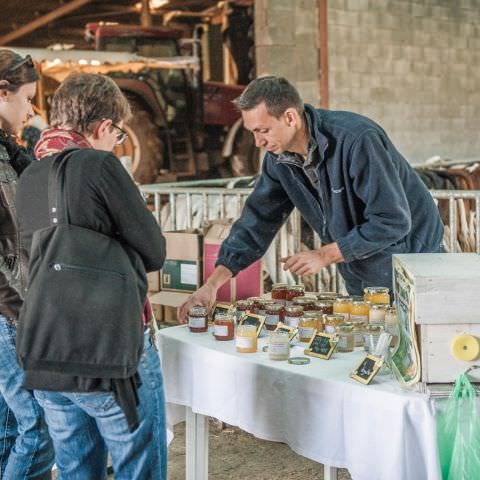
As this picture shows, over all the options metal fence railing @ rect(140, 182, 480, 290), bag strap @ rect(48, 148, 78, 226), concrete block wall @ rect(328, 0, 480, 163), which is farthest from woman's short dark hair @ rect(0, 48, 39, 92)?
concrete block wall @ rect(328, 0, 480, 163)

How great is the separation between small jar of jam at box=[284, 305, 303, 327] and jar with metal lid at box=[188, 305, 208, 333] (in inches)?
11.4

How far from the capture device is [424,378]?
6.91 feet

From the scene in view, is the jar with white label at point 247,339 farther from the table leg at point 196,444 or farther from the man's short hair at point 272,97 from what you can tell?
the man's short hair at point 272,97

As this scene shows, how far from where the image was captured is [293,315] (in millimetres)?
2748

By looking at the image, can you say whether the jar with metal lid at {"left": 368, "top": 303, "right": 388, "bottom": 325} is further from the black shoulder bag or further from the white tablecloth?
the black shoulder bag

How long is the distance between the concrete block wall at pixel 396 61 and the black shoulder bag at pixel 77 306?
669 centimetres

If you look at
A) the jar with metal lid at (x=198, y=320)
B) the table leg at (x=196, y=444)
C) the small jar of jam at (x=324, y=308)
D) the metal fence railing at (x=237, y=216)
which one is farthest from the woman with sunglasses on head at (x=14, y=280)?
the metal fence railing at (x=237, y=216)

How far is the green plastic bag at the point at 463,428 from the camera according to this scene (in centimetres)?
205

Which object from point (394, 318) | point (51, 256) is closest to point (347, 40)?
point (394, 318)

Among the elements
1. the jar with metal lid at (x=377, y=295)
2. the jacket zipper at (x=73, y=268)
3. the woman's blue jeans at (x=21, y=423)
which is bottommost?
the woman's blue jeans at (x=21, y=423)

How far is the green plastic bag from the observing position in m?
2.05

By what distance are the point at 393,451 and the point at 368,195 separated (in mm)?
998

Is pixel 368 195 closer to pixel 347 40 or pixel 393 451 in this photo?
pixel 393 451

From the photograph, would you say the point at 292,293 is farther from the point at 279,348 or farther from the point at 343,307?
the point at 279,348
